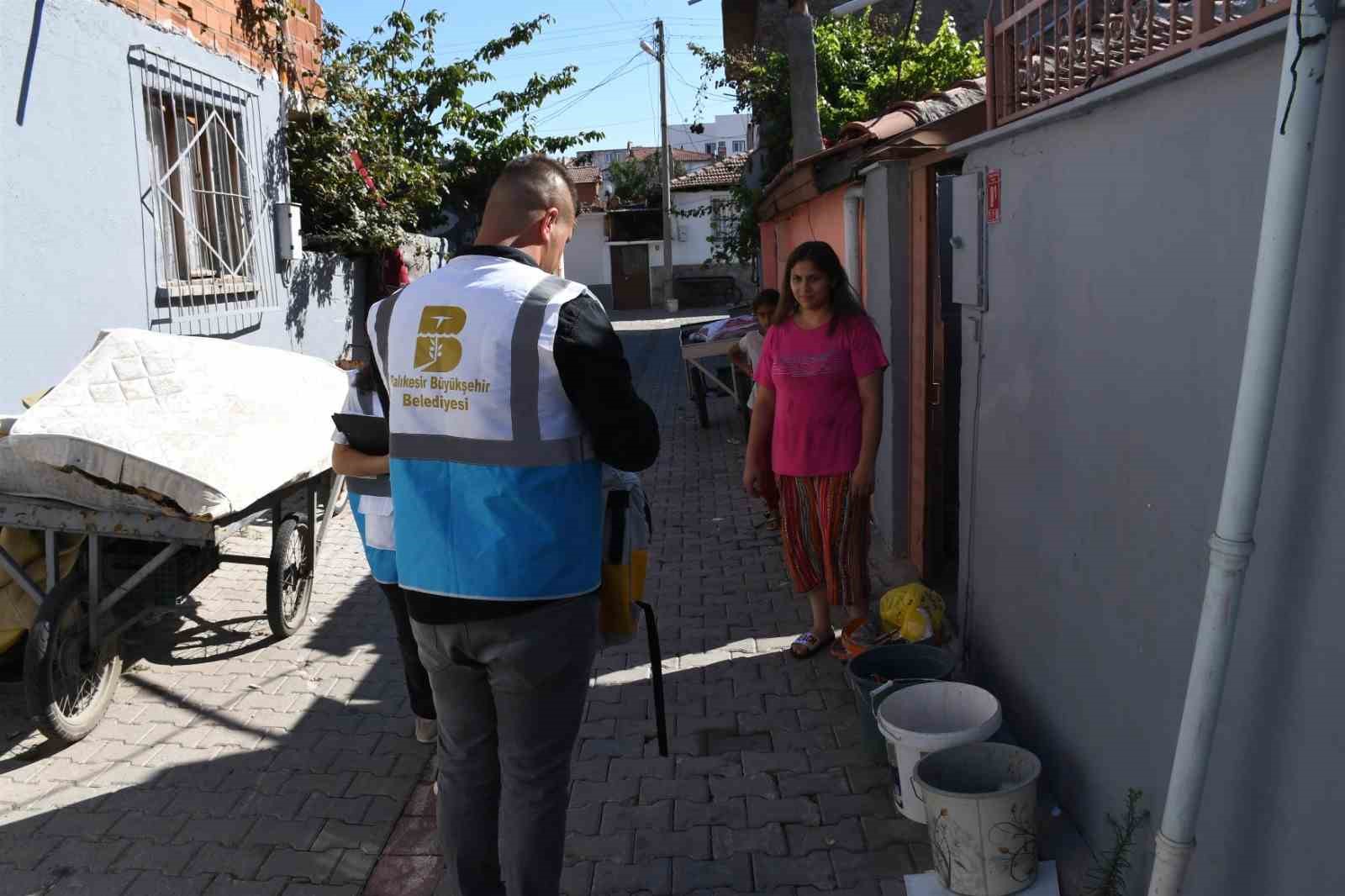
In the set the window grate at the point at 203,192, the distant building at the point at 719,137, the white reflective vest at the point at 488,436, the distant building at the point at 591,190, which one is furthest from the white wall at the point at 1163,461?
the distant building at the point at 719,137

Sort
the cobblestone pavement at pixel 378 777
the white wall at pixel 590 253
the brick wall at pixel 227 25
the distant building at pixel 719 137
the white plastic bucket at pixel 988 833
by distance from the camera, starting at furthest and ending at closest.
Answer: the distant building at pixel 719 137 < the white wall at pixel 590 253 < the brick wall at pixel 227 25 < the cobblestone pavement at pixel 378 777 < the white plastic bucket at pixel 988 833

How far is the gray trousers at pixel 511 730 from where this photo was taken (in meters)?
2.65

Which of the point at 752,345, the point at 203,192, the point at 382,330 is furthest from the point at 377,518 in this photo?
the point at 203,192

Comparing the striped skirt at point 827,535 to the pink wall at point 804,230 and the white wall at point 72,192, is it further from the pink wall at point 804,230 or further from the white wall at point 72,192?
the white wall at point 72,192

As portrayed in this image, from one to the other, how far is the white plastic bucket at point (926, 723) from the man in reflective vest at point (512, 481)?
120 centimetres

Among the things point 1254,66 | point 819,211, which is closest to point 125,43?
point 819,211

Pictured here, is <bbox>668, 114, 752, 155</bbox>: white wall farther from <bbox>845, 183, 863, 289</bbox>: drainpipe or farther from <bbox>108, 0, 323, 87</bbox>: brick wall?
<bbox>845, 183, 863, 289</bbox>: drainpipe

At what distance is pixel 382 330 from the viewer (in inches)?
108

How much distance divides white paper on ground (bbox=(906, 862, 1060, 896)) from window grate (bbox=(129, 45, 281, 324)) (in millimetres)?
5784

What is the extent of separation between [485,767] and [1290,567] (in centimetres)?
188

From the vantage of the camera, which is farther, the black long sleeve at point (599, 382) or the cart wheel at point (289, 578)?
the cart wheel at point (289, 578)

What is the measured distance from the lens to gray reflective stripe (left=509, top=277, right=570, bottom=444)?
2512 mm

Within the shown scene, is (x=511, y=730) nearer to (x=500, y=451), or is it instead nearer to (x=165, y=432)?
(x=500, y=451)

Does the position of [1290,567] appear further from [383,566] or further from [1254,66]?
[383,566]
